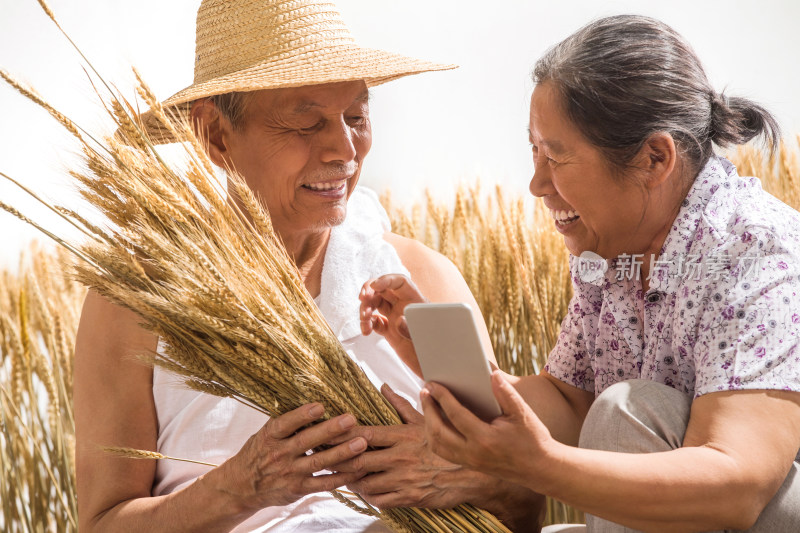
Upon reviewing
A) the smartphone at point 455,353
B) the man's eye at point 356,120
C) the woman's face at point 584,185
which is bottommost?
the smartphone at point 455,353

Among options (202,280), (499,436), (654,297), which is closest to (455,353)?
(499,436)

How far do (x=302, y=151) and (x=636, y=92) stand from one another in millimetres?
668

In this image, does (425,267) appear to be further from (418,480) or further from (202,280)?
(202,280)

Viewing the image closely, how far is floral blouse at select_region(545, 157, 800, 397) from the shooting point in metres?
1.26

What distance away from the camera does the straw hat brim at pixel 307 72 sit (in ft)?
5.36

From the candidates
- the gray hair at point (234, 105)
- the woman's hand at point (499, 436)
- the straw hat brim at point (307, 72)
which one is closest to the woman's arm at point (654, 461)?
the woman's hand at point (499, 436)

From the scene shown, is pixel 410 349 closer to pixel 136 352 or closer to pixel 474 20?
pixel 136 352

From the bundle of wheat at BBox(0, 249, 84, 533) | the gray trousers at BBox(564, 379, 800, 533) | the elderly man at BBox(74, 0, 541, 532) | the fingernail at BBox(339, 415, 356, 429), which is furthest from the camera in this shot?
the bundle of wheat at BBox(0, 249, 84, 533)

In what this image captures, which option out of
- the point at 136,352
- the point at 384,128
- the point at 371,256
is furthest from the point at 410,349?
the point at 384,128

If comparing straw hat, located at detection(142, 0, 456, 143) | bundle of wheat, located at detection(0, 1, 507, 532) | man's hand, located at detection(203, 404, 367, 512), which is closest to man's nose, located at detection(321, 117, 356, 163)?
straw hat, located at detection(142, 0, 456, 143)

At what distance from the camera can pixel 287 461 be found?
4.68 ft

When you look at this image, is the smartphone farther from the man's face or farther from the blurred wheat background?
the blurred wheat background

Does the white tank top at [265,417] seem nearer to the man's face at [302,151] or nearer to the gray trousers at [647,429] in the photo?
the man's face at [302,151]

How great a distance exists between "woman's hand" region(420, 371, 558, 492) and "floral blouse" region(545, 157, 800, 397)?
1.06 ft
